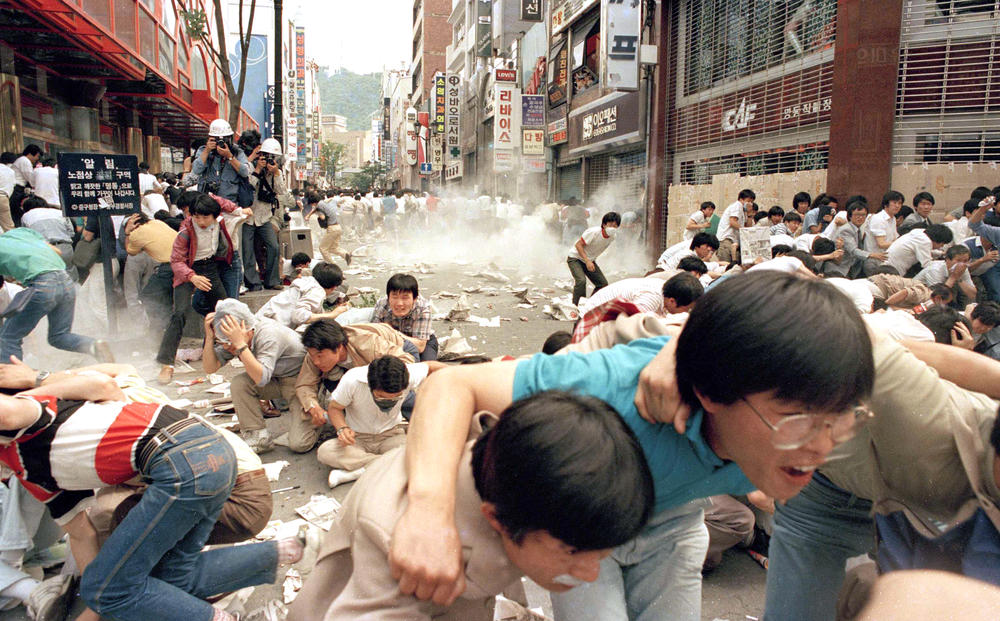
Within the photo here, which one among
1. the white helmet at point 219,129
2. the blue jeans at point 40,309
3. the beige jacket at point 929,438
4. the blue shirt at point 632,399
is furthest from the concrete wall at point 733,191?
the blue shirt at point 632,399

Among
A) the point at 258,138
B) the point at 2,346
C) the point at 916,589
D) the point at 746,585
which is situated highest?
the point at 258,138

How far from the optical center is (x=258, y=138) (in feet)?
30.1

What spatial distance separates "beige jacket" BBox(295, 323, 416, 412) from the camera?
4703 mm

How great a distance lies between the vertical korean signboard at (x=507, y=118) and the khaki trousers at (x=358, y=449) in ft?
67.6

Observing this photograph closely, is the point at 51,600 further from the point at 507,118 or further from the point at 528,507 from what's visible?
the point at 507,118

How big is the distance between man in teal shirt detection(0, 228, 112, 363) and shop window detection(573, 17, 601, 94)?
1621 centimetres

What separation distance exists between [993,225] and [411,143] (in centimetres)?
5342

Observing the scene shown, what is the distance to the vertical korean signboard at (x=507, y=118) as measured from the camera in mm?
24359

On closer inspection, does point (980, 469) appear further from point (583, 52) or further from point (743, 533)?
point (583, 52)

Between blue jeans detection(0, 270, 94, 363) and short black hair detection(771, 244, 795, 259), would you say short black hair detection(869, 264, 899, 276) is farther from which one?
blue jeans detection(0, 270, 94, 363)

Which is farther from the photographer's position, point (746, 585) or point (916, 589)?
point (746, 585)

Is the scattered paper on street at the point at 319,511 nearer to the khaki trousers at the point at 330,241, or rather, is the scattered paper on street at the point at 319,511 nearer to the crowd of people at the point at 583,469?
the crowd of people at the point at 583,469

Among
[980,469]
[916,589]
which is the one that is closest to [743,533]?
[980,469]

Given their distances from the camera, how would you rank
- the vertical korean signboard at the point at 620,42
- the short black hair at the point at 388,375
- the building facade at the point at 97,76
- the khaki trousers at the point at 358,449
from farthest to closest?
the vertical korean signboard at the point at 620,42, the building facade at the point at 97,76, the khaki trousers at the point at 358,449, the short black hair at the point at 388,375
